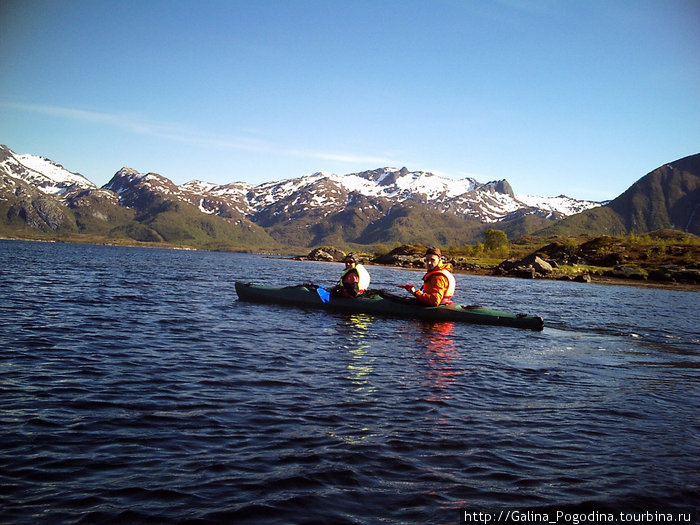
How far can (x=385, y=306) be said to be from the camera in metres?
22.9

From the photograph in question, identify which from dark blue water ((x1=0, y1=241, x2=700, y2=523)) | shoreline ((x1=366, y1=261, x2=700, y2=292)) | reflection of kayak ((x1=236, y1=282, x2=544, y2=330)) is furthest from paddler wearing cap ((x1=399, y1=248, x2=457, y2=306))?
shoreline ((x1=366, y1=261, x2=700, y2=292))

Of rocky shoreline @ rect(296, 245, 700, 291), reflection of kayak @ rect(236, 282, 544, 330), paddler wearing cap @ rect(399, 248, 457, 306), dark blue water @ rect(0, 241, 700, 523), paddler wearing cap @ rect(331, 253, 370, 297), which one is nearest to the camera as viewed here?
dark blue water @ rect(0, 241, 700, 523)

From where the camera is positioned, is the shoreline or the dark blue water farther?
the shoreline

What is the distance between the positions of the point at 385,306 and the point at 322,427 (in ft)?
49.9

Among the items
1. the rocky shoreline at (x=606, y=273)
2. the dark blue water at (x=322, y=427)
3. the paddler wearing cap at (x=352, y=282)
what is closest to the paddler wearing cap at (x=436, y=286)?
the paddler wearing cap at (x=352, y=282)

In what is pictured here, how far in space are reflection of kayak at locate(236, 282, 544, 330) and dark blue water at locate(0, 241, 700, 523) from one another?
4.67 meters

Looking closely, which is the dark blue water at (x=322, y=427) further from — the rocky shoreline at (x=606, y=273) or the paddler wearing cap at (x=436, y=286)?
the rocky shoreline at (x=606, y=273)

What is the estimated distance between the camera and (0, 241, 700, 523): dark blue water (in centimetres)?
571

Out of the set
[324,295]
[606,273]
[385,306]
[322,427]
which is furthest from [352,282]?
[606,273]

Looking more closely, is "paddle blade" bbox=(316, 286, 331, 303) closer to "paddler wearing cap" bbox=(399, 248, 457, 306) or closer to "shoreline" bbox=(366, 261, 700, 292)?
"paddler wearing cap" bbox=(399, 248, 457, 306)

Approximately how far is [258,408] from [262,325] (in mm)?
10168

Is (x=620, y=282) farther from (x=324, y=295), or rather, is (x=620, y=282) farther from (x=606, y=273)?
(x=324, y=295)

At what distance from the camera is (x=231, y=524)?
5.13 meters

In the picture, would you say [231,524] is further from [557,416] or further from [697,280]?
[697,280]
